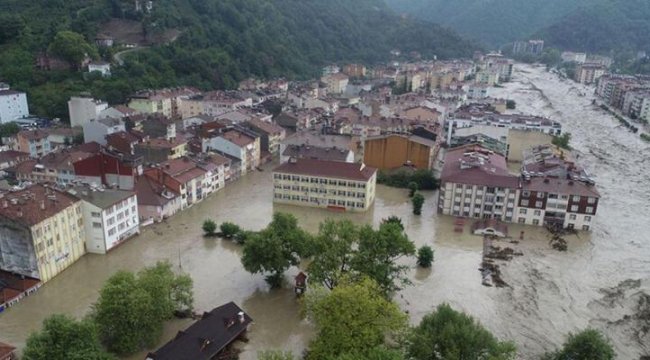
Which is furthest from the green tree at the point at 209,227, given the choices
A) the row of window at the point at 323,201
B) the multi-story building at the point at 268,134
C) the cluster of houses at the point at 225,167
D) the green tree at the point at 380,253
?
the multi-story building at the point at 268,134

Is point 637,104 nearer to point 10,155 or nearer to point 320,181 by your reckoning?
point 320,181

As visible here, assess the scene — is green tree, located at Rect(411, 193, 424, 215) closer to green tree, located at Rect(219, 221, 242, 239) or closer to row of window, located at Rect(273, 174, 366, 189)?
row of window, located at Rect(273, 174, 366, 189)

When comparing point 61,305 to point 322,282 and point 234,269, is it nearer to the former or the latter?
point 234,269

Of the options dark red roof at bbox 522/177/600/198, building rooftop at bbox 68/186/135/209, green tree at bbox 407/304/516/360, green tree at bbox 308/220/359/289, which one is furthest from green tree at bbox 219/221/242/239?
dark red roof at bbox 522/177/600/198

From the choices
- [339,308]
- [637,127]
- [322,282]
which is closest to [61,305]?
[322,282]

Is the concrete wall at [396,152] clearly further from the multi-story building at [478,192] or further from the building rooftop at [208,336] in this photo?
the building rooftop at [208,336]

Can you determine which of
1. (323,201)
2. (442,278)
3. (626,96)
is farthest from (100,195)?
(626,96)
